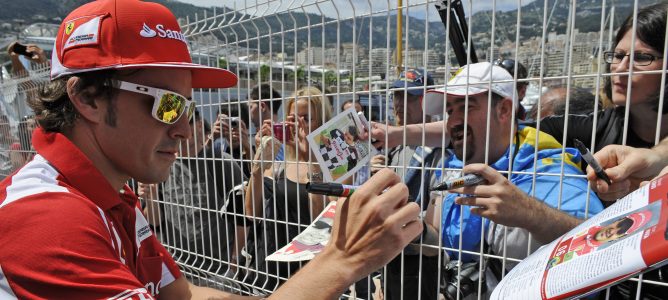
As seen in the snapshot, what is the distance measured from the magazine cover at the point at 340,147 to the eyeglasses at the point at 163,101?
0.55 meters

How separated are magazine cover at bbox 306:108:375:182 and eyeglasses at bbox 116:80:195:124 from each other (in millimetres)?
551

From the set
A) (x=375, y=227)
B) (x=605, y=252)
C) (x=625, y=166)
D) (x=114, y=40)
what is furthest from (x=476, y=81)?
(x=114, y=40)

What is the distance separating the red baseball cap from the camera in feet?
4.39

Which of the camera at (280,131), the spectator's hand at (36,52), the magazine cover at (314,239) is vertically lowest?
the magazine cover at (314,239)

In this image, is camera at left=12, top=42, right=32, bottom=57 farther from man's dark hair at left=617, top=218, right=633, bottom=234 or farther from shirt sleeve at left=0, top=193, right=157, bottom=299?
man's dark hair at left=617, top=218, right=633, bottom=234

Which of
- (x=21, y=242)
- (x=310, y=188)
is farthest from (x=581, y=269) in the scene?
(x=21, y=242)

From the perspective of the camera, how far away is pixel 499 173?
1462 millimetres

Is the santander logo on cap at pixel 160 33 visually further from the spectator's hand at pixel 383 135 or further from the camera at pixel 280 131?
the spectator's hand at pixel 383 135

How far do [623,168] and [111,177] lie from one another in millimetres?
1688

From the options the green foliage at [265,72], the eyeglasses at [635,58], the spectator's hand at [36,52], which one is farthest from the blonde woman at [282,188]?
the spectator's hand at [36,52]

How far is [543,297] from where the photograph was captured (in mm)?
864

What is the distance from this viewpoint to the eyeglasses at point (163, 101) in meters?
1.37

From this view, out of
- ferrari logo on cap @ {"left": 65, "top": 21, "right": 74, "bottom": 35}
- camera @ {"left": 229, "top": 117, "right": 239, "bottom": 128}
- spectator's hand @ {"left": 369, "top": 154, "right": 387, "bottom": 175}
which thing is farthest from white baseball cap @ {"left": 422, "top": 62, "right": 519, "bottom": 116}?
camera @ {"left": 229, "top": 117, "right": 239, "bottom": 128}

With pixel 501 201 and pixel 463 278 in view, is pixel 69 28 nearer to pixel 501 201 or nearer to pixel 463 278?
pixel 501 201
